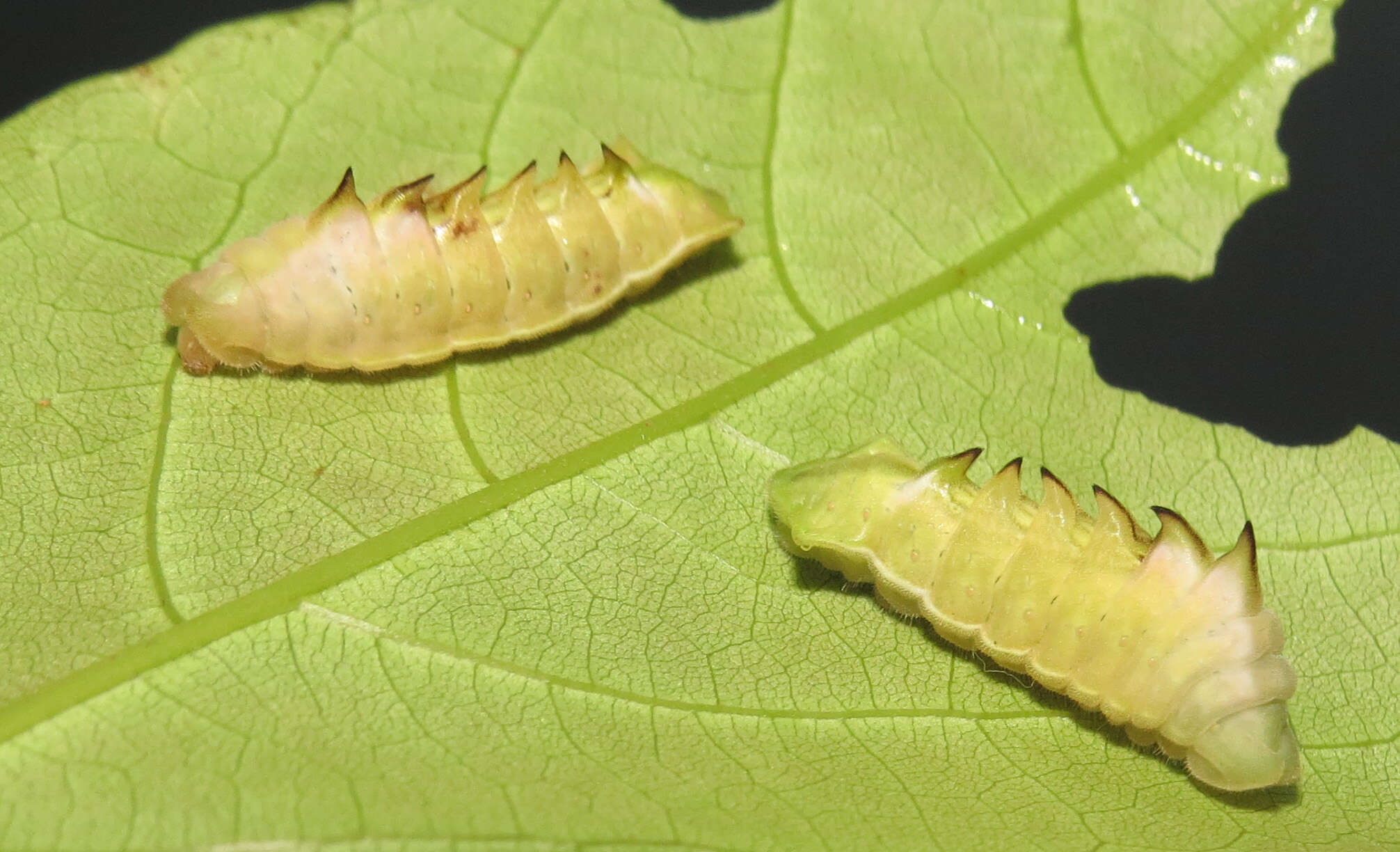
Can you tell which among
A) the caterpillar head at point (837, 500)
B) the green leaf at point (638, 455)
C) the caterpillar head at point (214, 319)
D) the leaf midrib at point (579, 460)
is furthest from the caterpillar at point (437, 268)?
the caterpillar head at point (837, 500)

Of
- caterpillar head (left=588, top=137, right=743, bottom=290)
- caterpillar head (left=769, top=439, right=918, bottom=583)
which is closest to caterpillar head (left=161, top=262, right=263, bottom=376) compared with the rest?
caterpillar head (left=588, top=137, right=743, bottom=290)

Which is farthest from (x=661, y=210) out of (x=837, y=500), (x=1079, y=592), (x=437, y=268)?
(x=1079, y=592)

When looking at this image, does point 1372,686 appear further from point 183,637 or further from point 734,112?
point 183,637

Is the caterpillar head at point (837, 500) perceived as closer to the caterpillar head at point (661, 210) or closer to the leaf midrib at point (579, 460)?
the leaf midrib at point (579, 460)

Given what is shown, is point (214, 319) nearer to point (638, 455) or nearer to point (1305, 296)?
point (638, 455)

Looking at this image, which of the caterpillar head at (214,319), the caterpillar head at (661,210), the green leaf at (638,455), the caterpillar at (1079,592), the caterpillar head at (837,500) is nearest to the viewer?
the green leaf at (638,455)

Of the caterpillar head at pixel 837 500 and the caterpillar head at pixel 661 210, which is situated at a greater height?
the caterpillar head at pixel 661 210

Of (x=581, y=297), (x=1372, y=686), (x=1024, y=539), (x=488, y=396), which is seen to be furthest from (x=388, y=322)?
(x=1372, y=686)
